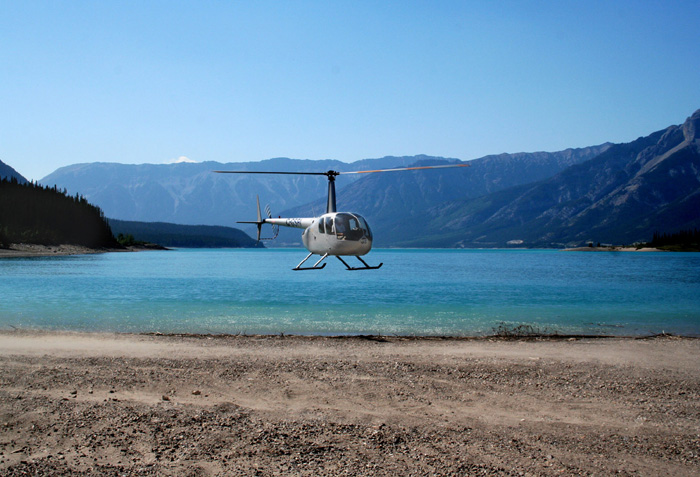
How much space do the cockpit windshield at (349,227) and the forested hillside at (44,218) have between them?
11429 cm

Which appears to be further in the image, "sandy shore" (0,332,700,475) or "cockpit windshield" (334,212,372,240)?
"cockpit windshield" (334,212,372,240)

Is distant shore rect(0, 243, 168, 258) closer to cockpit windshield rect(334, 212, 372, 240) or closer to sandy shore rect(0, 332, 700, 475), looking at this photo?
cockpit windshield rect(334, 212, 372, 240)

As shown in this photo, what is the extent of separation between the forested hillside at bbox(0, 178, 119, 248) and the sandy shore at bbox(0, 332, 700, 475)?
384 feet

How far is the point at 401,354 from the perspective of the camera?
14547mm

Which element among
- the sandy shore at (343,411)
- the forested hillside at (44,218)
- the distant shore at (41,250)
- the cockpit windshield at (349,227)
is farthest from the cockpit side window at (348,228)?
the forested hillside at (44,218)

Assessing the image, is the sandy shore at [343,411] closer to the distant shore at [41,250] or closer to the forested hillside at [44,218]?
the distant shore at [41,250]

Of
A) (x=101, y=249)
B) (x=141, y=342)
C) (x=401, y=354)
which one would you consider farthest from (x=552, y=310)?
(x=101, y=249)

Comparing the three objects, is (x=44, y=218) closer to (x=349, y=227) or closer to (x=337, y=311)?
(x=337, y=311)

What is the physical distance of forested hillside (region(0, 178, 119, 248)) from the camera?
11781 cm

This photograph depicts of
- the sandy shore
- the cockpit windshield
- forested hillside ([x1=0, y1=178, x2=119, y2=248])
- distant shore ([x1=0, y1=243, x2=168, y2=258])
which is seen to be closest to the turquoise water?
the cockpit windshield

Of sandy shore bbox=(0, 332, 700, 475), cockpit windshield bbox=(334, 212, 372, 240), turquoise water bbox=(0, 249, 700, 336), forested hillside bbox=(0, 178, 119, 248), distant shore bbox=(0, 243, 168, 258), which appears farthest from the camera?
forested hillside bbox=(0, 178, 119, 248)

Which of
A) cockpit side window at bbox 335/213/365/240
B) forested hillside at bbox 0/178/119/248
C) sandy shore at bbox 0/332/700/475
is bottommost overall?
sandy shore at bbox 0/332/700/475

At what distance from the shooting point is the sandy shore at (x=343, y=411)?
23.0 feet

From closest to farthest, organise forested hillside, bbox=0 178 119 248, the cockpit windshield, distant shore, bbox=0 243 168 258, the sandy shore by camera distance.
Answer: the sandy shore, the cockpit windshield, distant shore, bbox=0 243 168 258, forested hillside, bbox=0 178 119 248
